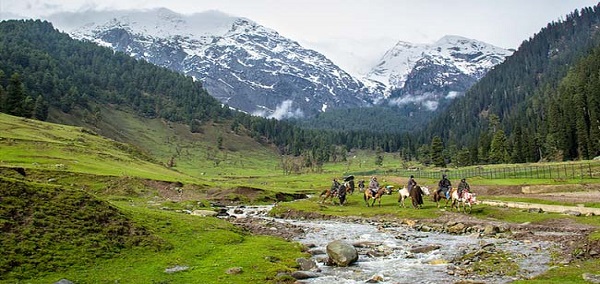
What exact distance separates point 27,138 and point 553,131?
159068 millimetres

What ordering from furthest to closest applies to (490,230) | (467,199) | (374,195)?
1. (374,195)
2. (467,199)
3. (490,230)

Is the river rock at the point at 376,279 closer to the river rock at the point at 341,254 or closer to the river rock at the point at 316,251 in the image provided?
the river rock at the point at 341,254

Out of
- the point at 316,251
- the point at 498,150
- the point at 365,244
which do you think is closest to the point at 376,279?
the point at 316,251

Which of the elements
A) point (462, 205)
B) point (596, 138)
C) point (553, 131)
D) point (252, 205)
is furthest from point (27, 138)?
point (553, 131)

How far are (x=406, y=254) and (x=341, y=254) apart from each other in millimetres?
5937

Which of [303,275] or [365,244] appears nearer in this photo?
[303,275]

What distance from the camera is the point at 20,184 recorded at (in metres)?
25.2

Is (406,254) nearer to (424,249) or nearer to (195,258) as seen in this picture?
(424,249)

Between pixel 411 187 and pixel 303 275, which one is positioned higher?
pixel 411 187

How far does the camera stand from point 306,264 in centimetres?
2686

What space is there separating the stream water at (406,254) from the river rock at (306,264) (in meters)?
0.52

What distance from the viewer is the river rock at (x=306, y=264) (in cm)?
2645

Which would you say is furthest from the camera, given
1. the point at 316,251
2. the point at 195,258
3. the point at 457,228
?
the point at 457,228

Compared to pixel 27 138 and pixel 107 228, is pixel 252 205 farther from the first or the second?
pixel 107 228
